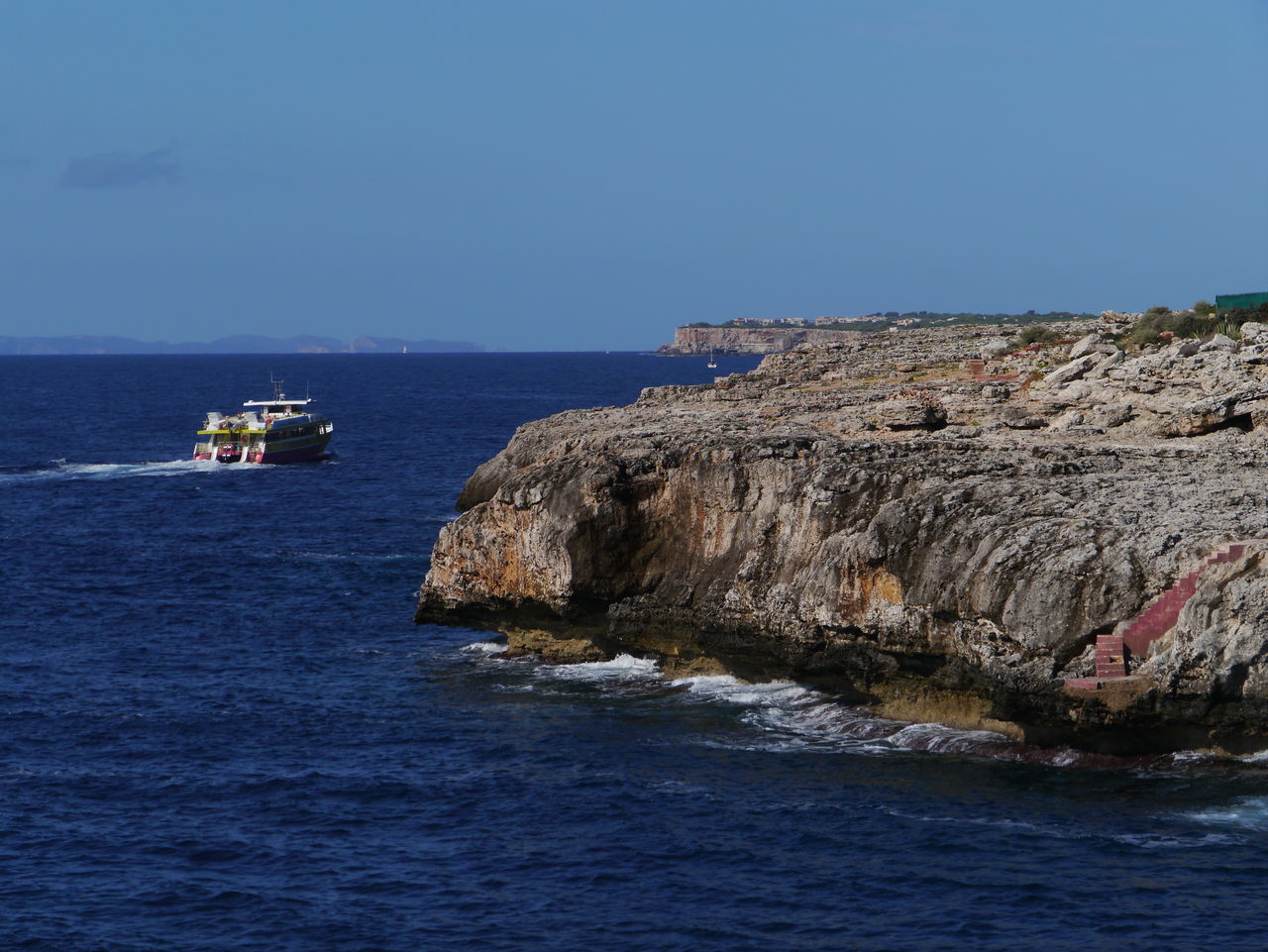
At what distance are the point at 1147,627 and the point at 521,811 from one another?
46.1 feet

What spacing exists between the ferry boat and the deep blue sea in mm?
50895

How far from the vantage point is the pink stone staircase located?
104 ft

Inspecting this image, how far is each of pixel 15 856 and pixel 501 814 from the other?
32.6 feet

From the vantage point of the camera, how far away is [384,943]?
26.2m

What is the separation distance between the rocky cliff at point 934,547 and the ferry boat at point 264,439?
52.0m

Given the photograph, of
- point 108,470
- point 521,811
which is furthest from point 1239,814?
point 108,470

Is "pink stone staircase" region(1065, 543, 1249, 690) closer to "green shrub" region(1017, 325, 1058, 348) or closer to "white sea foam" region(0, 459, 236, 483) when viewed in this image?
"green shrub" region(1017, 325, 1058, 348)

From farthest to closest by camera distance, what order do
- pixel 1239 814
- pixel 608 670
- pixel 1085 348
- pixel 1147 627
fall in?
pixel 1085 348, pixel 608 670, pixel 1147 627, pixel 1239 814

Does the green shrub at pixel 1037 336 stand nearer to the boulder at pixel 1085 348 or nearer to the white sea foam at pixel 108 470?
the boulder at pixel 1085 348

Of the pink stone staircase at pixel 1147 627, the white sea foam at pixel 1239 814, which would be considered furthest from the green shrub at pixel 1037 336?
the white sea foam at pixel 1239 814

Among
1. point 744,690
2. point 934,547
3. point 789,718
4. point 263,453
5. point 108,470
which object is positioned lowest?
point 789,718

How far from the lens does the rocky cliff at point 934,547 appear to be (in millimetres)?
32281

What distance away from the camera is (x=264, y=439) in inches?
4055

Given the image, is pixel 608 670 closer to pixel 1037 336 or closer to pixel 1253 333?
pixel 1253 333
